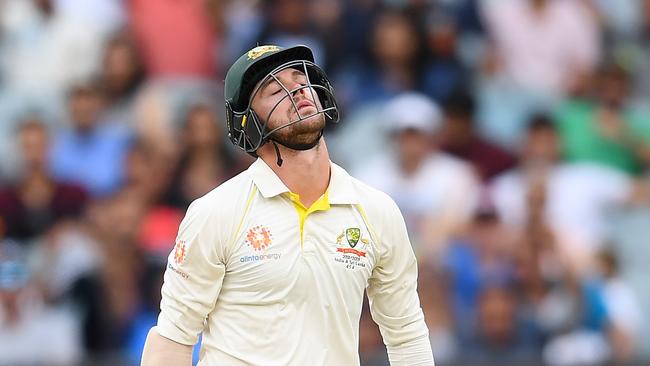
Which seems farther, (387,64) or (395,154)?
(387,64)

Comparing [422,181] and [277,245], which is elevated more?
[422,181]

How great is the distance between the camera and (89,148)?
9.34m

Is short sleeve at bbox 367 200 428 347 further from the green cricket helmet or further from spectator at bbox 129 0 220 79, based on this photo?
spectator at bbox 129 0 220 79

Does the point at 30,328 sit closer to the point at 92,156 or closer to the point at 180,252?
the point at 92,156

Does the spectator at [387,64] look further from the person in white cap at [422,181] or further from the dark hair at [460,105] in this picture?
the person in white cap at [422,181]

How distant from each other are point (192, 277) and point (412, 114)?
5.00 m

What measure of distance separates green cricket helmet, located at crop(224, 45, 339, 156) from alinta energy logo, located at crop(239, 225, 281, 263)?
11.3 inches

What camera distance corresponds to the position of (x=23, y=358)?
8.27m

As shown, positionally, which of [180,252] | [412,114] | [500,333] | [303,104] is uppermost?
[412,114]

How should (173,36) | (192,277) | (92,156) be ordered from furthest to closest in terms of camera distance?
(173,36) < (92,156) < (192,277)

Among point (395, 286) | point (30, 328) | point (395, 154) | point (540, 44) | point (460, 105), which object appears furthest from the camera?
point (540, 44)

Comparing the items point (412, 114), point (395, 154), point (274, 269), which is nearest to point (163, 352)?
point (274, 269)

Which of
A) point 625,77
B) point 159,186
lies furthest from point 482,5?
point 159,186

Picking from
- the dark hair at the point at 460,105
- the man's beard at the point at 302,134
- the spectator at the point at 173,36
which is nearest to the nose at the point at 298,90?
the man's beard at the point at 302,134
